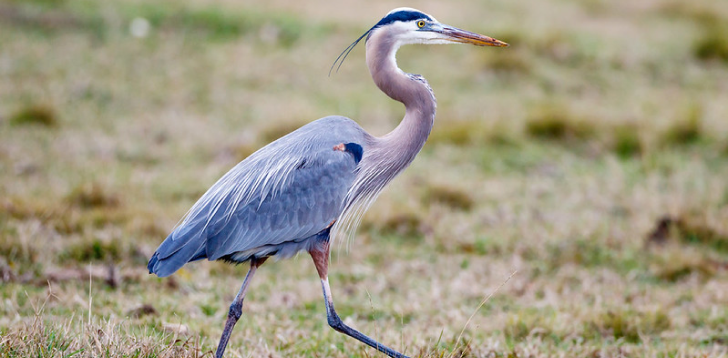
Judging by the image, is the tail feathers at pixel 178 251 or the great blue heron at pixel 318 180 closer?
the tail feathers at pixel 178 251

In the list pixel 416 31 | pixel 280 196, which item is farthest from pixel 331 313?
pixel 416 31

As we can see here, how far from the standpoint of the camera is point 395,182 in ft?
27.6

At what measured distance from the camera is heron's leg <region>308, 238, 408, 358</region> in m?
3.76

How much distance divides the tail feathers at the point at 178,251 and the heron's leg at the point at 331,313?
0.58m

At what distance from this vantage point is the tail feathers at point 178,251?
12.0 feet

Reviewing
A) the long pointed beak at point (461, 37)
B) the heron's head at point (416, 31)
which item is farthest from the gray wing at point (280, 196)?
the long pointed beak at point (461, 37)

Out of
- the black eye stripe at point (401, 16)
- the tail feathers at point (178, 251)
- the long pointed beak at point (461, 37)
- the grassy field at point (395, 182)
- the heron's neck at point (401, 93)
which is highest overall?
the black eye stripe at point (401, 16)

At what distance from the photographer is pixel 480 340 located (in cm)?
447

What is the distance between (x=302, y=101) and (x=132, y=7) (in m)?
5.10

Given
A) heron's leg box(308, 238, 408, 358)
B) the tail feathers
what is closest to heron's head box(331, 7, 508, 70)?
heron's leg box(308, 238, 408, 358)

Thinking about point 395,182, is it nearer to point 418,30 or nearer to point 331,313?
point 418,30

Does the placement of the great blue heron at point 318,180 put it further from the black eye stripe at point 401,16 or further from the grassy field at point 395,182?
the grassy field at point 395,182

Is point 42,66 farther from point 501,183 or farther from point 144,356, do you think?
point 144,356

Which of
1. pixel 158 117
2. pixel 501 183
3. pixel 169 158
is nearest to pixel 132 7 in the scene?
pixel 158 117
